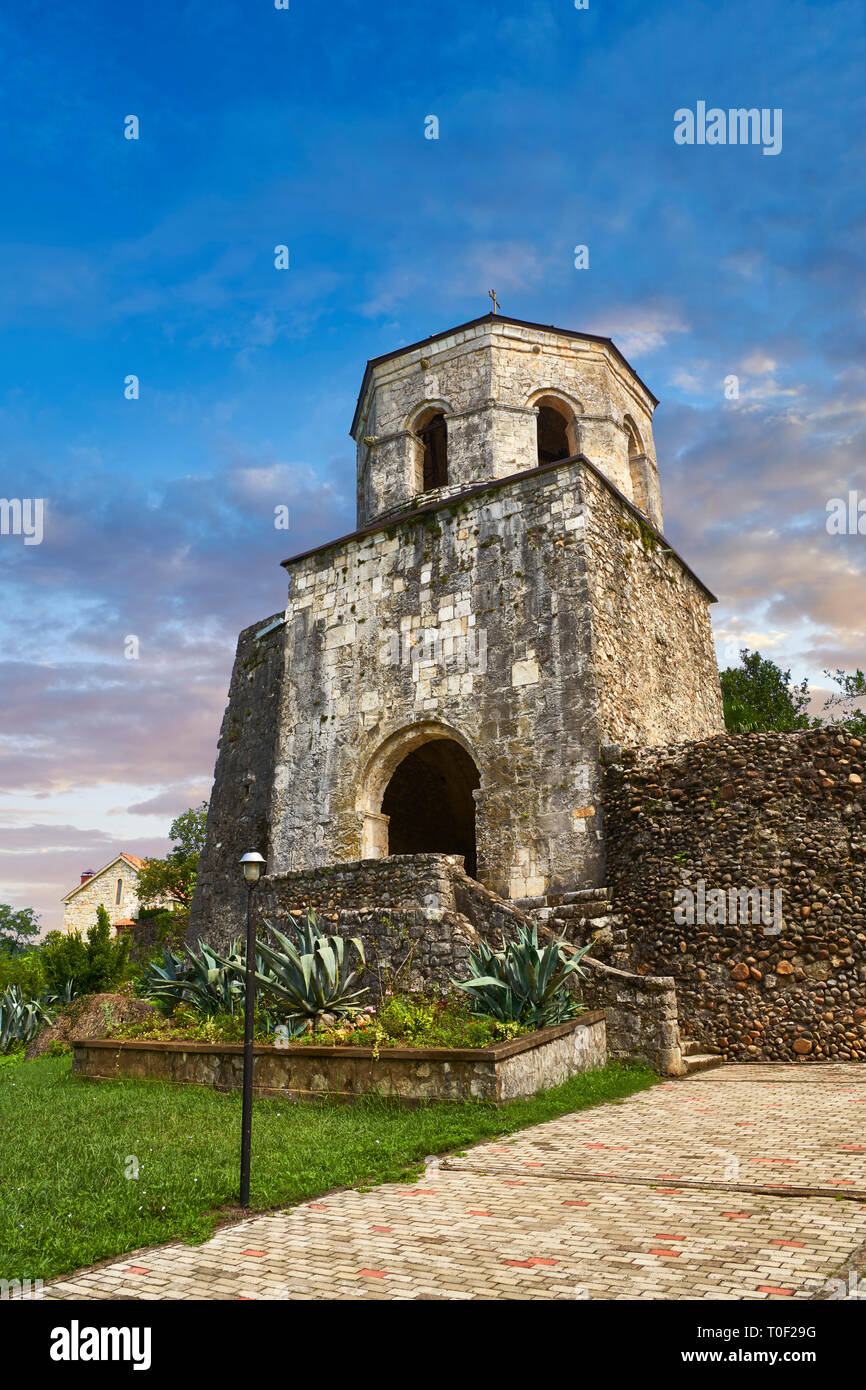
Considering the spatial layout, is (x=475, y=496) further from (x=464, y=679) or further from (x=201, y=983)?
(x=201, y=983)

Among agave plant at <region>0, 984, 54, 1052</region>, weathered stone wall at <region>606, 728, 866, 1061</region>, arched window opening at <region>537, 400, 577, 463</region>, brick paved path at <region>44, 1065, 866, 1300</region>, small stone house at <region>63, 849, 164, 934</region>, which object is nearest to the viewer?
brick paved path at <region>44, 1065, 866, 1300</region>

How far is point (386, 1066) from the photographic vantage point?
728 centimetres

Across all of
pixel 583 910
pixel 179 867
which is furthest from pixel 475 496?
pixel 179 867

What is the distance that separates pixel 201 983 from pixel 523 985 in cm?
415

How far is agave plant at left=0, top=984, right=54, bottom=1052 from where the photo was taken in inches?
635

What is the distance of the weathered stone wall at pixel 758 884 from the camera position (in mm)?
9820

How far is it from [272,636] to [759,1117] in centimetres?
1407

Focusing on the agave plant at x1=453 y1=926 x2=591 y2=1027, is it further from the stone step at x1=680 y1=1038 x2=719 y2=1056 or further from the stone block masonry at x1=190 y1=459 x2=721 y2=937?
the stone block masonry at x1=190 y1=459 x2=721 y2=937

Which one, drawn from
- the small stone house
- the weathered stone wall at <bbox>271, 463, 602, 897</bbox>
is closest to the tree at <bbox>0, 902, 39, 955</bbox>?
the small stone house

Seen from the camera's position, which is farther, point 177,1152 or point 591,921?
point 591,921

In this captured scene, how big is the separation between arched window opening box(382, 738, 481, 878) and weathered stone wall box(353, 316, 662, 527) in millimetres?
5418

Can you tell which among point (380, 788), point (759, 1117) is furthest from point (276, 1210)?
point (380, 788)

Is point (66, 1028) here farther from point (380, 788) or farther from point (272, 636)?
point (272, 636)
